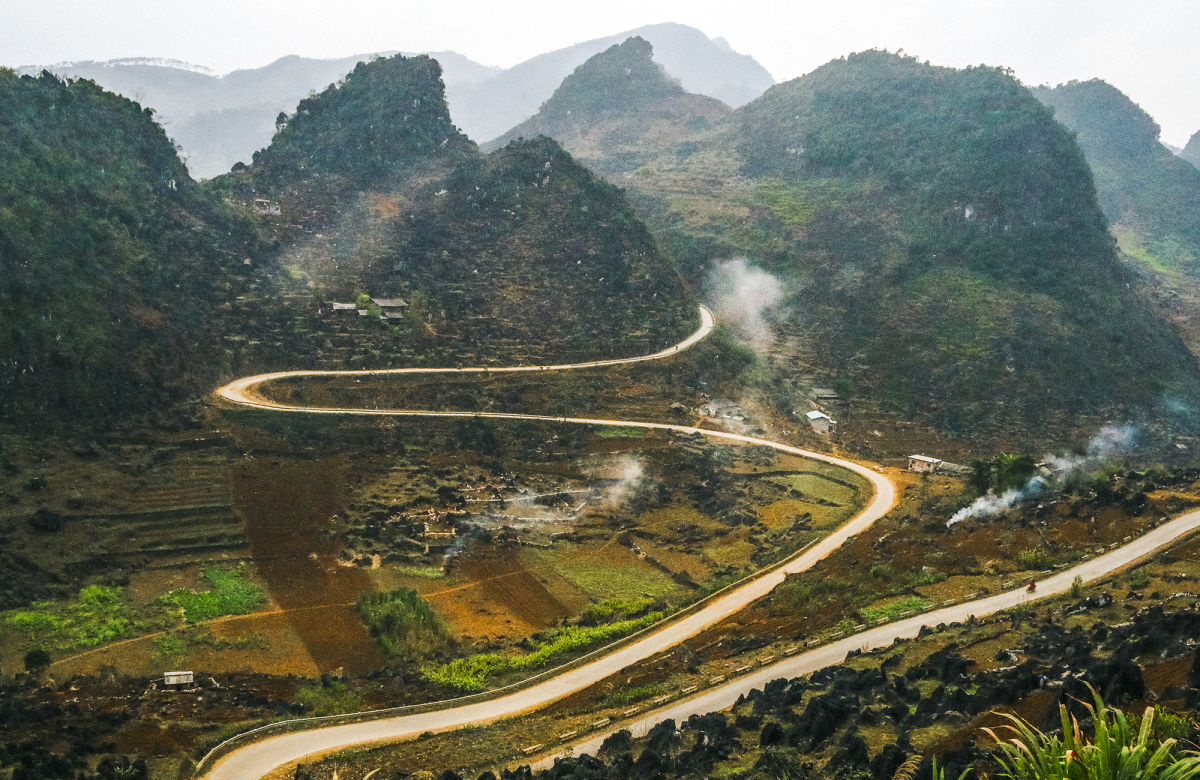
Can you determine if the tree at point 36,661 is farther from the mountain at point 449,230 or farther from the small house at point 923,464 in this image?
the small house at point 923,464

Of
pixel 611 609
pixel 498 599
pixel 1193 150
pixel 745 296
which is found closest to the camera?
pixel 611 609

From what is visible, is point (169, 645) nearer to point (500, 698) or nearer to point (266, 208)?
point (500, 698)

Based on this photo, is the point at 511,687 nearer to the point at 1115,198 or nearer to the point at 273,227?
the point at 273,227

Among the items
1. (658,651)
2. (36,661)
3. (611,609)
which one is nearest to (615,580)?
(611,609)

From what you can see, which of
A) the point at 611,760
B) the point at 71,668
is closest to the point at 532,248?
the point at 71,668

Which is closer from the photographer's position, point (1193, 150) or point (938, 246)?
point (938, 246)

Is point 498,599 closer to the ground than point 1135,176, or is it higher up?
closer to the ground

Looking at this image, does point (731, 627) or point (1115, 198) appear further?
point (1115, 198)
